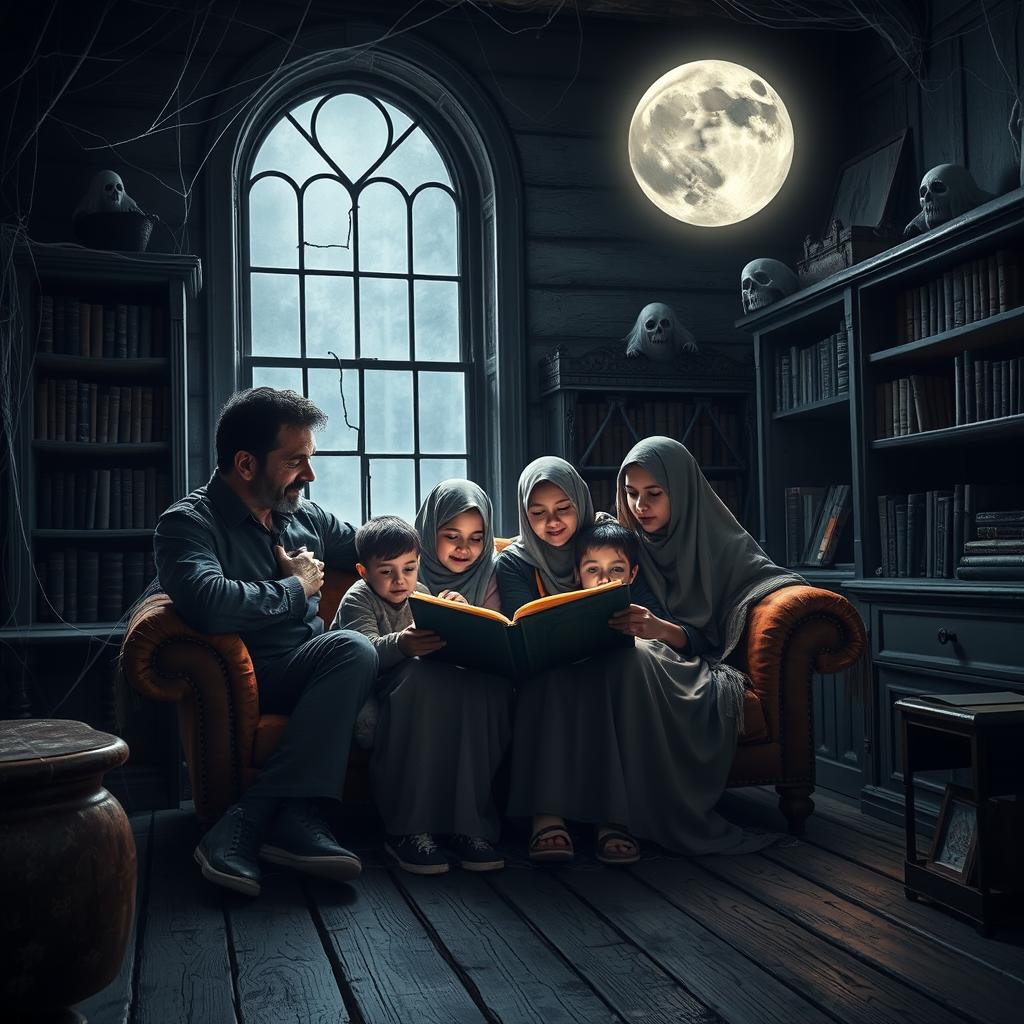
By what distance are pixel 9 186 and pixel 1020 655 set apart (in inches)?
144

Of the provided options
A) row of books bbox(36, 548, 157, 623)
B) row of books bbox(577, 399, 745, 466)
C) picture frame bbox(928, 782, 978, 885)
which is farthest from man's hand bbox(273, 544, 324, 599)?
picture frame bbox(928, 782, 978, 885)

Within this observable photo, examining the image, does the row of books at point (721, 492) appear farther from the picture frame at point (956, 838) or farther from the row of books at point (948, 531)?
the picture frame at point (956, 838)

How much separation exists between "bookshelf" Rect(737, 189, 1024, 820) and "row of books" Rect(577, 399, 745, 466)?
19.4 inches

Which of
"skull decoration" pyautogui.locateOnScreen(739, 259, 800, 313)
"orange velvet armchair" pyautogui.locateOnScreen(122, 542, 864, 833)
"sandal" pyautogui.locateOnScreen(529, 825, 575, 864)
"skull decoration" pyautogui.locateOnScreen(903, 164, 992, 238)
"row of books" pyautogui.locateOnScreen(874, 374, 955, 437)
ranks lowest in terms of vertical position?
"sandal" pyautogui.locateOnScreen(529, 825, 575, 864)

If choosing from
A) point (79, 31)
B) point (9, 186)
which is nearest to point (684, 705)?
point (9, 186)

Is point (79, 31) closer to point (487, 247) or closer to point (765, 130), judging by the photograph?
point (487, 247)

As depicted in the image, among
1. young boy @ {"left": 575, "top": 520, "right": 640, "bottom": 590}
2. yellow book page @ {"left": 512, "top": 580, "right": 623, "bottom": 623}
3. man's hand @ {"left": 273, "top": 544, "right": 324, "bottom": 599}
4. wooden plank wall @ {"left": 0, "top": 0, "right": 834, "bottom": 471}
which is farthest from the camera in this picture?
wooden plank wall @ {"left": 0, "top": 0, "right": 834, "bottom": 471}

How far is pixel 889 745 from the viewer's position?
3.19 metres

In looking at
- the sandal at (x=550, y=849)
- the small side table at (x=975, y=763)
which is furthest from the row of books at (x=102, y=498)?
A: the small side table at (x=975, y=763)

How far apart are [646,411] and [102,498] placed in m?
2.08

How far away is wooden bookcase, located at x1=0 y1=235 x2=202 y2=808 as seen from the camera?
3.52 m

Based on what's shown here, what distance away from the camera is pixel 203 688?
2.76m

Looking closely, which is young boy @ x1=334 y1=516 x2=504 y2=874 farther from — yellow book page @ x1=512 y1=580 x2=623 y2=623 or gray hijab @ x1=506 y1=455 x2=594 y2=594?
gray hijab @ x1=506 y1=455 x2=594 y2=594

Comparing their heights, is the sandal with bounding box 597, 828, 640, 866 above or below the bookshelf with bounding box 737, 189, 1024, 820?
below
